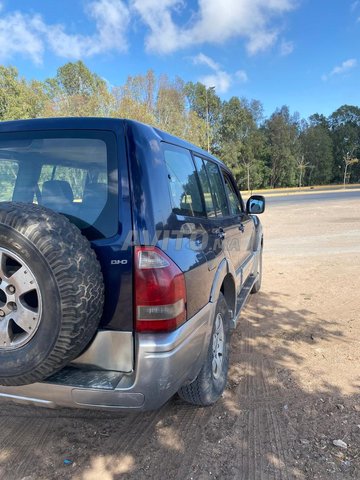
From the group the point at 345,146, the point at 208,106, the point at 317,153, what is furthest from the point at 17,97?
the point at 345,146

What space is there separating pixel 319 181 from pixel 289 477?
85210mm

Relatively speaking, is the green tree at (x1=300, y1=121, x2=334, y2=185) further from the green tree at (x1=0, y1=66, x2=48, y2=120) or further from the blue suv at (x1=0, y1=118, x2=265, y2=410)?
the blue suv at (x1=0, y1=118, x2=265, y2=410)

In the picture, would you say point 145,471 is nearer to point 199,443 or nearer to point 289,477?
point 199,443

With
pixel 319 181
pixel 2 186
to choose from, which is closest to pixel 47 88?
pixel 2 186

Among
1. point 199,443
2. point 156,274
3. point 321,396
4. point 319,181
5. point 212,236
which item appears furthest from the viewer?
point 319,181

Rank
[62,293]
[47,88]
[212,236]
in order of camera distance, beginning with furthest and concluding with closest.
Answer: [47,88] → [212,236] → [62,293]

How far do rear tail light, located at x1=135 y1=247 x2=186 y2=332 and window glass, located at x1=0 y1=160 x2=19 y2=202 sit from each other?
1.10 metres

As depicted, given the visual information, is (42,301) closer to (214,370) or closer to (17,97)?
(214,370)

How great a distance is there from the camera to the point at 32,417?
9.03 ft

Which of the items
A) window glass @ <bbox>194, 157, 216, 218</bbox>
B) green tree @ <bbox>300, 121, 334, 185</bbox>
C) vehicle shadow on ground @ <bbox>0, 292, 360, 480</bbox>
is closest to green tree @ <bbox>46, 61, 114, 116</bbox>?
window glass @ <bbox>194, 157, 216, 218</bbox>

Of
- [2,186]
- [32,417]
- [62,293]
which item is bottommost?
[32,417]

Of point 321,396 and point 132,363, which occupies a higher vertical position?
point 132,363

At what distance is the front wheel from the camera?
263 centimetres

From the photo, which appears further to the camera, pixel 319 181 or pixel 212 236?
pixel 319 181
